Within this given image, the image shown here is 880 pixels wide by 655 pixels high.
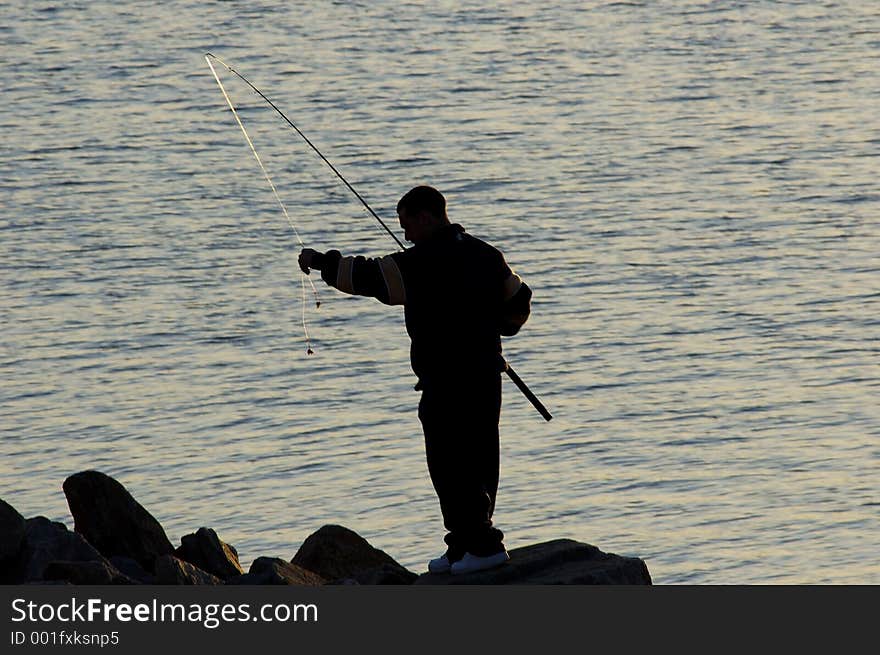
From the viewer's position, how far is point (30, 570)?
10.5 metres

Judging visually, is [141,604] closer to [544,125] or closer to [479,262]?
[479,262]

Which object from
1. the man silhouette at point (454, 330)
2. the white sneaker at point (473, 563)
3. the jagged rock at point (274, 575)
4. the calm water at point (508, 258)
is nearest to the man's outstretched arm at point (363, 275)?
the man silhouette at point (454, 330)

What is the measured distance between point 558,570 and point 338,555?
2.13 m

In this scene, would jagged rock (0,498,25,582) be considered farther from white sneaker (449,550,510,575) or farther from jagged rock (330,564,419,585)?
white sneaker (449,550,510,575)

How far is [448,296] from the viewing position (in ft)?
29.8

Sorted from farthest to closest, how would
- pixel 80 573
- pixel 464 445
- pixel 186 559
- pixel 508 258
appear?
1. pixel 508 258
2. pixel 186 559
3. pixel 80 573
4. pixel 464 445

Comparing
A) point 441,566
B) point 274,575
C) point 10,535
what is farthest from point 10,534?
point 441,566

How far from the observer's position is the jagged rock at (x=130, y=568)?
35.1 ft

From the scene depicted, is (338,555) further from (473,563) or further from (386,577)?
(473,563)

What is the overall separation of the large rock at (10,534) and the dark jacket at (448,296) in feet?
8.14

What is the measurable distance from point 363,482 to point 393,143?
39.3 ft

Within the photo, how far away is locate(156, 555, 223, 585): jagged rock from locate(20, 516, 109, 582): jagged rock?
1.73ft

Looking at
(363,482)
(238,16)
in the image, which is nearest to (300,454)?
(363,482)

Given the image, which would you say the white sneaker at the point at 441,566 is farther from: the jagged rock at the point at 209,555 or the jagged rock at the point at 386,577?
the jagged rock at the point at 209,555
